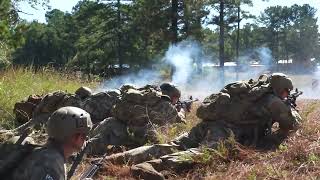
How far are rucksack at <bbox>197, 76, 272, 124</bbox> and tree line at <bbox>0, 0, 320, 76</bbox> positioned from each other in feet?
15.4

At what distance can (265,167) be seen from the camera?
18.8 feet

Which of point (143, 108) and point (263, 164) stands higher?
point (143, 108)

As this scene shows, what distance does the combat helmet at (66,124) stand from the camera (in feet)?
11.3

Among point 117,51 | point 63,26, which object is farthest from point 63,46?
point 117,51

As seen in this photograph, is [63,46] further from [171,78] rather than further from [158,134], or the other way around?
[158,134]

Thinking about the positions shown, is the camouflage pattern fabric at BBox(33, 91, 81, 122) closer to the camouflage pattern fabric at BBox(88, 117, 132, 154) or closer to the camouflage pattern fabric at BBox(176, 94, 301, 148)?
the camouflage pattern fabric at BBox(88, 117, 132, 154)

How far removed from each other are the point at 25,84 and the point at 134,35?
19501mm

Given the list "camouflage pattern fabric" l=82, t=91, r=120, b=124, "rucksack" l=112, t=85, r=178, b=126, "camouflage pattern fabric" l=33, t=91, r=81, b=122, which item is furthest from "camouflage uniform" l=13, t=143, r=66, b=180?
"camouflage pattern fabric" l=33, t=91, r=81, b=122

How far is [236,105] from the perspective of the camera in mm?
7016

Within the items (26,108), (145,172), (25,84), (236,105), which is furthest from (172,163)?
(25,84)

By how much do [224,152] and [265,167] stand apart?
726 mm

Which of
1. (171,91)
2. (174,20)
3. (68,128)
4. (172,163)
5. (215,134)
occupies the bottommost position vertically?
(172,163)

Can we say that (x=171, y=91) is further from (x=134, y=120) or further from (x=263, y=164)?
(x=263, y=164)

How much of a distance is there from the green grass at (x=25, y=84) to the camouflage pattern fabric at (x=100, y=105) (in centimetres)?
210
